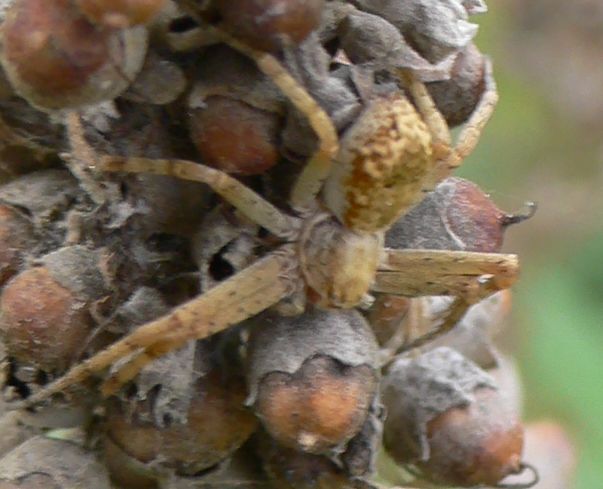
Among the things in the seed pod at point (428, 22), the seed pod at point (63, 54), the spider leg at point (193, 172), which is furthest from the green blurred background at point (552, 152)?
the seed pod at point (63, 54)

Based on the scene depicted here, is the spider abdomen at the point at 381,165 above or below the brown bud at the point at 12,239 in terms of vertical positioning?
above

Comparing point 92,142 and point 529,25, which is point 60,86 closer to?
point 92,142

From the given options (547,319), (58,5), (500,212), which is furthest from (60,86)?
(547,319)

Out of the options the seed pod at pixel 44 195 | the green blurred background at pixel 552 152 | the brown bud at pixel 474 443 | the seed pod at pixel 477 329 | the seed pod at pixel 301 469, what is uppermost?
the seed pod at pixel 44 195

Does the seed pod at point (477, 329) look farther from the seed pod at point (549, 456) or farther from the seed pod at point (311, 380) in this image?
the seed pod at point (311, 380)

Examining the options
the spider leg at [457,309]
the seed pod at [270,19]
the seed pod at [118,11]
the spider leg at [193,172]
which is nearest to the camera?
the seed pod at [118,11]

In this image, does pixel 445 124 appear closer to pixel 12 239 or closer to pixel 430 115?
pixel 430 115

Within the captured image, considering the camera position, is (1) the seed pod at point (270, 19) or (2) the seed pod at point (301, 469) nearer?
(1) the seed pod at point (270, 19)
